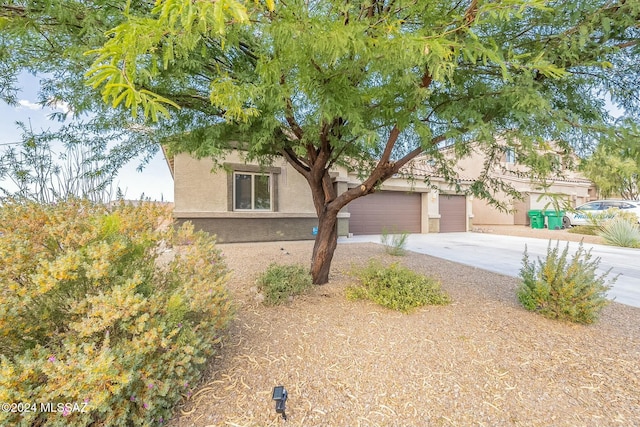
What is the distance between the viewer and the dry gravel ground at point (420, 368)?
6.88ft

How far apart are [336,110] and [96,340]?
107 inches

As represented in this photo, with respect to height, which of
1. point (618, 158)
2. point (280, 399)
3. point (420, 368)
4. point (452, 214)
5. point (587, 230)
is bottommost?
point (420, 368)

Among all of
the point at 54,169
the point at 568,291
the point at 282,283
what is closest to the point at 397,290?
the point at 282,283

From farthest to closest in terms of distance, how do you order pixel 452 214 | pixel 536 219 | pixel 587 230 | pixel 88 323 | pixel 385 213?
pixel 536 219
pixel 452 214
pixel 385 213
pixel 587 230
pixel 88 323

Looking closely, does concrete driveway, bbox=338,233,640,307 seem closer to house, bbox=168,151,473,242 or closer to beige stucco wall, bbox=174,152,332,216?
house, bbox=168,151,473,242

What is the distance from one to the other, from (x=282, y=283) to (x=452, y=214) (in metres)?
13.6

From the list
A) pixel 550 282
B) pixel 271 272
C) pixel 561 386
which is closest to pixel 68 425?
pixel 271 272

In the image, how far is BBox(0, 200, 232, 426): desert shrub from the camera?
1649mm

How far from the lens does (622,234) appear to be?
9.84 m

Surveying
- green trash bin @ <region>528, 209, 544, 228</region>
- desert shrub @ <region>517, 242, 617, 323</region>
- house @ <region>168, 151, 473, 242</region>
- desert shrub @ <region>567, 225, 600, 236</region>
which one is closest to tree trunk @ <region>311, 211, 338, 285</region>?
desert shrub @ <region>517, 242, 617, 323</region>

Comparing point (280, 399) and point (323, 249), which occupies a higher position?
point (323, 249)

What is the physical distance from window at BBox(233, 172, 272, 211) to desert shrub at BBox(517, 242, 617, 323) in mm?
8787

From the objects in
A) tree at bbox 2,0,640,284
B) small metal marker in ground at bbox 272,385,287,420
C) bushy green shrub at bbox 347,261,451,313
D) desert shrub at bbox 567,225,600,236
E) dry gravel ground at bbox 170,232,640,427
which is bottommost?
dry gravel ground at bbox 170,232,640,427

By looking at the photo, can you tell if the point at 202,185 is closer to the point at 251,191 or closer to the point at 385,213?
the point at 251,191
